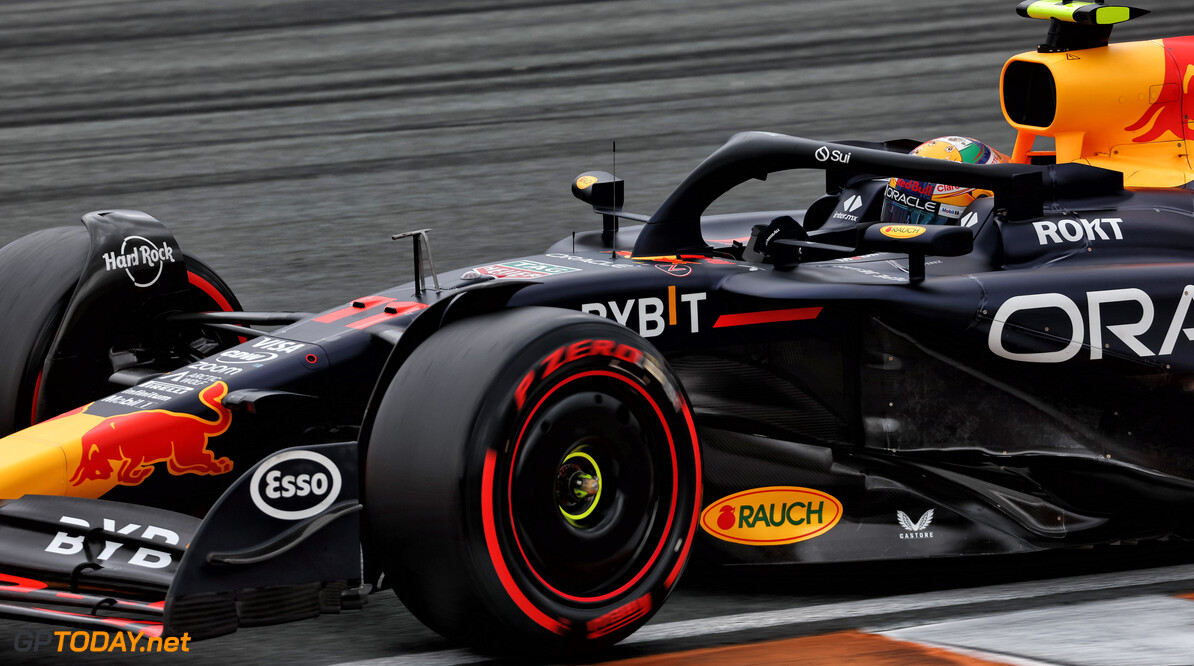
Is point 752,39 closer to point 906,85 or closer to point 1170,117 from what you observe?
point 906,85

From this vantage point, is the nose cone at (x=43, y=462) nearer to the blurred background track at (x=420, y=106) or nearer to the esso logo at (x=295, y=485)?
the esso logo at (x=295, y=485)

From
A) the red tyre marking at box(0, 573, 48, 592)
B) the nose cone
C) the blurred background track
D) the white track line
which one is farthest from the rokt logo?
the blurred background track

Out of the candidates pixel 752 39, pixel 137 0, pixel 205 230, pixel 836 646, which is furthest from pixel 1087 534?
pixel 137 0

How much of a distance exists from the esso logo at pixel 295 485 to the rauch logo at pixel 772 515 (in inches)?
45.9

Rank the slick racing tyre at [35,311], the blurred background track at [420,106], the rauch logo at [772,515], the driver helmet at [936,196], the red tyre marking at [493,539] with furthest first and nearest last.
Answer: the blurred background track at [420,106] < the driver helmet at [936,196] < the slick racing tyre at [35,311] < the rauch logo at [772,515] < the red tyre marking at [493,539]

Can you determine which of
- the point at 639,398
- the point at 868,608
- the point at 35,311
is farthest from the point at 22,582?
the point at 868,608

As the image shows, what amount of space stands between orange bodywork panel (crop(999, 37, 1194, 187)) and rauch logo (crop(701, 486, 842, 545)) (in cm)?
186

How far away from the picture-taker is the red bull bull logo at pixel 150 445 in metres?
4.11

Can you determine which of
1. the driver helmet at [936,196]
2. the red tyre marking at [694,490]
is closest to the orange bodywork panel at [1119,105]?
the driver helmet at [936,196]

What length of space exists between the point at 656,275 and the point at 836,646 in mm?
1268

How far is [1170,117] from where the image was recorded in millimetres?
5703

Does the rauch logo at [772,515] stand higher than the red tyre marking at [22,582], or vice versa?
the red tyre marking at [22,582]

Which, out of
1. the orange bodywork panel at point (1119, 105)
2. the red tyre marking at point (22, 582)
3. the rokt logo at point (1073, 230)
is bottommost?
the red tyre marking at point (22, 582)

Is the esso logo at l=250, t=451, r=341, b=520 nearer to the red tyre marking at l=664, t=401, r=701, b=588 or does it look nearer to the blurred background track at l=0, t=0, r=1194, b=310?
the red tyre marking at l=664, t=401, r=701, b=588
